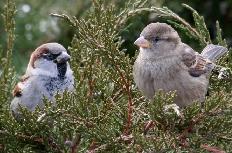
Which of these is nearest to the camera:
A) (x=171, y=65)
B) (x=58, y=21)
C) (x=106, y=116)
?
(x=106, y=116)

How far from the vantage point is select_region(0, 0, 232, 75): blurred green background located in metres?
4.63

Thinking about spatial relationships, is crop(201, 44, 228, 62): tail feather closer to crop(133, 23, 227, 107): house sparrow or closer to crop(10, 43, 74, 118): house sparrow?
crop(133, 23, 227, 107): house sparrow

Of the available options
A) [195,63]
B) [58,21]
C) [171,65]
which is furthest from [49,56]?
[58,21]

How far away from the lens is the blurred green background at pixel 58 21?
15.2ft

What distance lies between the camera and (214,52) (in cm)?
318

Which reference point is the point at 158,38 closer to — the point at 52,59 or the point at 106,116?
the point at 52,59

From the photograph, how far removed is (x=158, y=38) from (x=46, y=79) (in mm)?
630

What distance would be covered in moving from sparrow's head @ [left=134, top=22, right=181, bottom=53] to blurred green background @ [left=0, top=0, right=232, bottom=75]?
1.20m

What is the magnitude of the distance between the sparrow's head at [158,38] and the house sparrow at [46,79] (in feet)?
1.33

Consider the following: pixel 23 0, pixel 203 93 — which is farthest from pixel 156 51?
pixel 23 0

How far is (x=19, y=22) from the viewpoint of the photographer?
4770 mm

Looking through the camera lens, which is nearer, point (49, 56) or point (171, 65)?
point (171, 65)

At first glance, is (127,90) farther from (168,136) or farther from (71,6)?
(71,6)

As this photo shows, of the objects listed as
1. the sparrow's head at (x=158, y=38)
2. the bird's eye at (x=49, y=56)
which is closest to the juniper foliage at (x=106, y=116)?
the sparrow's head at (x=158, y=38)
